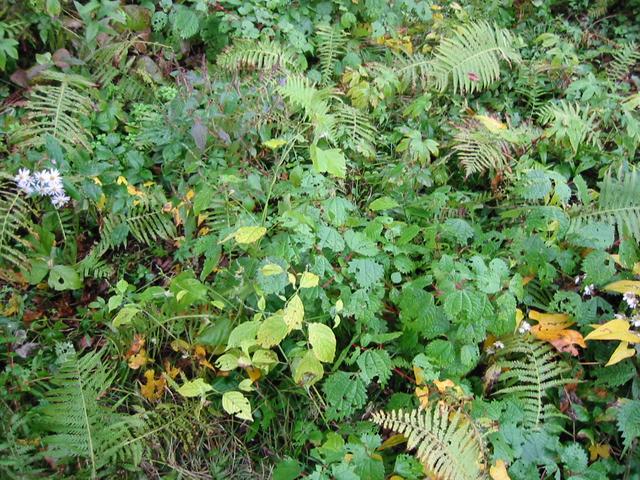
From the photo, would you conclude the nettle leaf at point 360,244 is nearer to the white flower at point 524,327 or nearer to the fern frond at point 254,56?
the white flower at point 524,327

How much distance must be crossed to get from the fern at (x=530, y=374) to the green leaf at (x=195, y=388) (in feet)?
3.80

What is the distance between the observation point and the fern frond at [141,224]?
2.63m

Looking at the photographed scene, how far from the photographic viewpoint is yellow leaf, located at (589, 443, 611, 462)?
2.06 meters

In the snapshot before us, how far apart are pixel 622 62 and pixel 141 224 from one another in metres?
3.37

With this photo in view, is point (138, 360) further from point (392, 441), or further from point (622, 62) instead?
point (622, 62)

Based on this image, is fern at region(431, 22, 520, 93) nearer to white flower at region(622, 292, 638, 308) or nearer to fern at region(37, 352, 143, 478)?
white flower at region(622, 292, 638, 308)

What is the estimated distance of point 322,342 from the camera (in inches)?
75.8

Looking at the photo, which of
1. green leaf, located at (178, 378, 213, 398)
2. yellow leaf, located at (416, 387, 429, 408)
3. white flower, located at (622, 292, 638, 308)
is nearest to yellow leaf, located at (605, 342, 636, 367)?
white flower, located at (622, 292, 638, 308)

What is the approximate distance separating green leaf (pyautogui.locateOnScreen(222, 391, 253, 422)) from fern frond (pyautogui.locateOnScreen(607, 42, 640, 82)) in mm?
3326

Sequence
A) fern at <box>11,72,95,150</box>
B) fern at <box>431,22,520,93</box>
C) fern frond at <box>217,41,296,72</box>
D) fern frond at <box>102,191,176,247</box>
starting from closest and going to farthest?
fern frond at <box>102,191,176,247</box> → fern at <box>11,72,95,150</box> → fern frond at <box>217,41,296,72</box> → fern at <box>431,22,520,93</box>

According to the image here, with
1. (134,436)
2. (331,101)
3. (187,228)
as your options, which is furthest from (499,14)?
(134,436)

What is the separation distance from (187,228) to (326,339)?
105 cm

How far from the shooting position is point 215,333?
220 cm

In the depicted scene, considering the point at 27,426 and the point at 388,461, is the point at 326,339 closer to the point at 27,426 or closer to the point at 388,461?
the point at 388,461
